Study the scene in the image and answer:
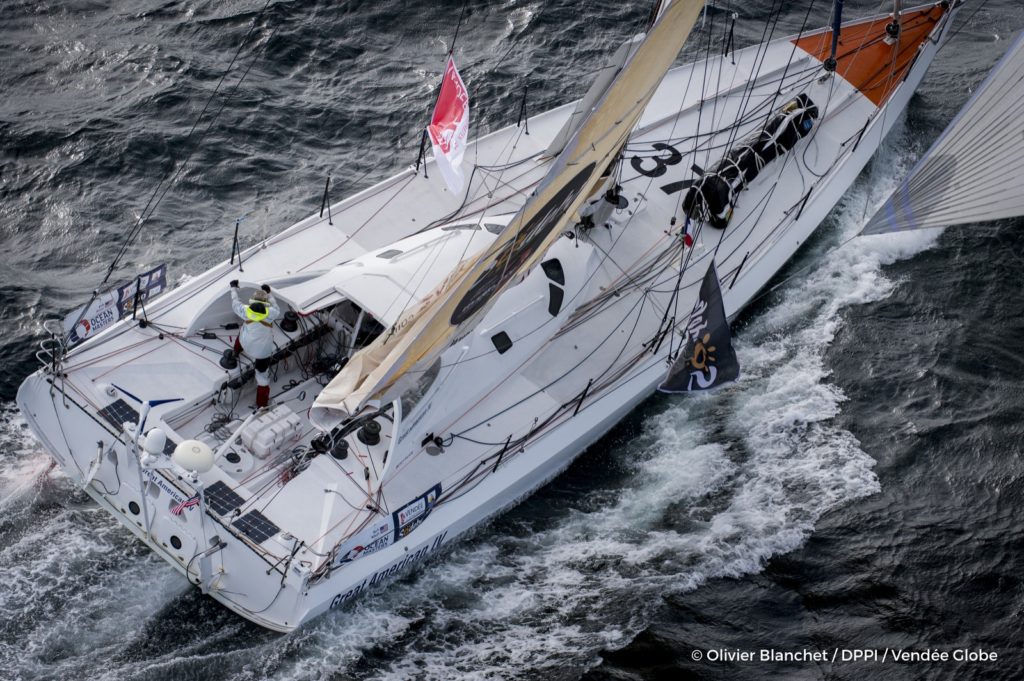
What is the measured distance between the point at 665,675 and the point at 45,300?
37.3ft

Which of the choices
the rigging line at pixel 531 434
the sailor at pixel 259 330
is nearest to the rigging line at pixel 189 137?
the sailor at pixel 259 330

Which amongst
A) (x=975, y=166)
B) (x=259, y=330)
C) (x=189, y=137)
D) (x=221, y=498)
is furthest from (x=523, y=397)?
(x=189, y=137)

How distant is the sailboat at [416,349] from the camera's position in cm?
1338

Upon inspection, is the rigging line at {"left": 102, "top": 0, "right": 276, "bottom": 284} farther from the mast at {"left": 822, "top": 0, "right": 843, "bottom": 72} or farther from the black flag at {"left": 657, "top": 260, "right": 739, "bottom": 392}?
the mast at {"left": 822, "top": 0, "right": 843, "bottom": 72}

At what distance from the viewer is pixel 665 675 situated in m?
13.5

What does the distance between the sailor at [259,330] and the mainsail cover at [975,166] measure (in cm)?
802

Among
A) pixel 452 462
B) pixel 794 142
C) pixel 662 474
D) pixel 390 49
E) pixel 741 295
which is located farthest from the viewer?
pixel 390 49

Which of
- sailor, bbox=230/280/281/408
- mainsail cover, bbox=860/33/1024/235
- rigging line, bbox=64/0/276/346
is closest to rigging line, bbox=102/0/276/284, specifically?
rigging line, bbox=64/0/276/346

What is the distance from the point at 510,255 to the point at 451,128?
2.93 meters

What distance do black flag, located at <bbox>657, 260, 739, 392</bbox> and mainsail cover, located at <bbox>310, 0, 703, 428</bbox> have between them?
84.7 inches

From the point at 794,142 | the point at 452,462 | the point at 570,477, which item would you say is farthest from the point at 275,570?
the point at 794,142

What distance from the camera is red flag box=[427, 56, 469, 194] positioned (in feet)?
51.6

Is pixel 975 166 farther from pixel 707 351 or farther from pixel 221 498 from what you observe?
pixel 221 498

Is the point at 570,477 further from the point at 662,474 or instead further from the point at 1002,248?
the point at 1002,248
